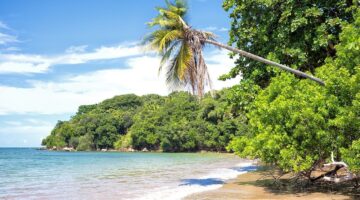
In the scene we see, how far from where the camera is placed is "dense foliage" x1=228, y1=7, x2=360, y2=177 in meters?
9.59

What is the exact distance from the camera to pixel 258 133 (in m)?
12.4

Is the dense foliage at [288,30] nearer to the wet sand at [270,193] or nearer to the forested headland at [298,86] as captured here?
the forested headland at [298,86]

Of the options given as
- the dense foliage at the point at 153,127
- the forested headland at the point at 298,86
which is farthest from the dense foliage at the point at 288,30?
the dense foliage at the point at 153,127

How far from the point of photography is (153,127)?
8456 cm

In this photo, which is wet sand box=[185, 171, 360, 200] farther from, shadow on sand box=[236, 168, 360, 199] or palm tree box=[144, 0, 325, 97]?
palm tree box=[144, 0, 325, 97]

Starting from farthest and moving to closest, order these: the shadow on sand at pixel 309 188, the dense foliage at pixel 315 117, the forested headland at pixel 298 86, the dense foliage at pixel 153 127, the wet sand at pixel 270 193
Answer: the dense foliage at pixel 153 127
the shadow on sand at pixel 309 188
the wet sand at pixel 270 193
the forested headland at pixel 298 86
the dense foliage at pixel 315 117

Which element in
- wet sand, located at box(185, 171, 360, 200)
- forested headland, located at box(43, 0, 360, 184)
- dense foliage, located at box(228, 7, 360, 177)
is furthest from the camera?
wet sand, located at box(185, 171, 360, 200)

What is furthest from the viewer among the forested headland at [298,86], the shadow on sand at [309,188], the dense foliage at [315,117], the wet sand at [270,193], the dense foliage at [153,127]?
the dense foliage at [153,127]

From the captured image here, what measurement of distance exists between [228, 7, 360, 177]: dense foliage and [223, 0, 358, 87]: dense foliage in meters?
1.77

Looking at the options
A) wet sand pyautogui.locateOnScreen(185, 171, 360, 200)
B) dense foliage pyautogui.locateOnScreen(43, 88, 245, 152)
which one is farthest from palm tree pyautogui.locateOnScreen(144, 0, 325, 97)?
dense foliage pyautogui.locateOnScreen(43, 88, 245, 152)

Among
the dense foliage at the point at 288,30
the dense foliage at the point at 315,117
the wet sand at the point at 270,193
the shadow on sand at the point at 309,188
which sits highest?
the dense foliage at the point at 288,30

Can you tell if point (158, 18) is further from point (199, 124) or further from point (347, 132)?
point (199, 124)

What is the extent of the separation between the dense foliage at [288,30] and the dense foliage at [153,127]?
3946 centimetres

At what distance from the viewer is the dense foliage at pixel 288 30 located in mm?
12977
